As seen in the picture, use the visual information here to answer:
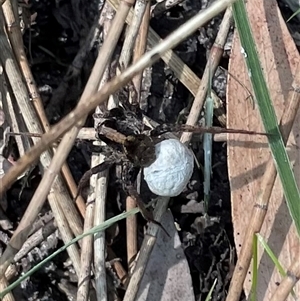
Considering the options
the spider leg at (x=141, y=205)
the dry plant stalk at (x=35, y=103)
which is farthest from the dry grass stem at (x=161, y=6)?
the spider leg at (x=141, y=205)

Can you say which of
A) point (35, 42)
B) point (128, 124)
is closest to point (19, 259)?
point (128, 124)

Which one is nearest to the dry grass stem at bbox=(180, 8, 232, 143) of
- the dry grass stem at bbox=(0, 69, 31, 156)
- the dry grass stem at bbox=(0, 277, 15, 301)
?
the dry grass stem at bbox=(0, 69, 31, 156)

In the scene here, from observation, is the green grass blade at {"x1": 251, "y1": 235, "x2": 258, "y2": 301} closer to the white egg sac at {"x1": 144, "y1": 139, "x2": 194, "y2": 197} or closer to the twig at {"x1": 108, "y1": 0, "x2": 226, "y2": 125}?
the white egg sac at {"x1": 144, "y1": 139, "x2": 194, "y2": 197}

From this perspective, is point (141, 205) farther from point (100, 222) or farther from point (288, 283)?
point (288, 283)

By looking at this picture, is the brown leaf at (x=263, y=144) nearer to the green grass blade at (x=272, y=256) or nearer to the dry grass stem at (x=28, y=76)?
the green grass blade at (x=272, y=256)

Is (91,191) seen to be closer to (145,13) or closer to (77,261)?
(77,261)

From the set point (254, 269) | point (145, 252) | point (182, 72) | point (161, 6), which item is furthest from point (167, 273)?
point (161, 6)

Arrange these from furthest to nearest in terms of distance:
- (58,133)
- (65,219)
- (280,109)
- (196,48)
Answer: (196,48) → (65,219) → (280,109) → (58,133)
